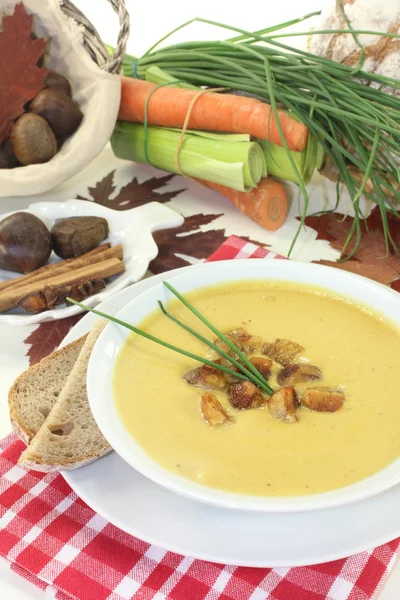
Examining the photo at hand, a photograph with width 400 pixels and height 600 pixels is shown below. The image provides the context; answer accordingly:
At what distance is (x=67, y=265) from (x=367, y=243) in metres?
0.90

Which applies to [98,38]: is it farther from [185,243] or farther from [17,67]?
[185,243]

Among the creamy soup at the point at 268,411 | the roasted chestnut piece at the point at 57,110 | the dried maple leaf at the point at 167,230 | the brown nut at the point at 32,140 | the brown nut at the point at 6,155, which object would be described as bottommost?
the dried maple leaf at the point at 167,230

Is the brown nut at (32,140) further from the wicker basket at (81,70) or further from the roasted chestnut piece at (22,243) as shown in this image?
the roasted chestnut piece at (22,243)

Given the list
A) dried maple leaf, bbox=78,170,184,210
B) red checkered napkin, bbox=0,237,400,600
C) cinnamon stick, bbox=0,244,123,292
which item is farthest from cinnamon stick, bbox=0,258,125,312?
red checkered napkin, bbox=0,237,400,600

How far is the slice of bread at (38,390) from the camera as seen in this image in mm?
1377

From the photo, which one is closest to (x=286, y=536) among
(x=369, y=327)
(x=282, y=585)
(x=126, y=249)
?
(x=282, y=585)

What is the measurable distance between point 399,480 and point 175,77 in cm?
183

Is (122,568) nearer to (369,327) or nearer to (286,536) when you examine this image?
(286,536)

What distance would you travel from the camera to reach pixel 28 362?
1.71m

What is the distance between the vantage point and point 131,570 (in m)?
1.16

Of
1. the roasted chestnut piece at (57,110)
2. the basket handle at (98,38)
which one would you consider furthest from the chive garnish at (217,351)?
the basket handle at (98,38)

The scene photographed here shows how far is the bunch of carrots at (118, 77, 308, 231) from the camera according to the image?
2160 millimetres

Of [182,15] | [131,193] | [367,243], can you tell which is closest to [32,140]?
[131,193]

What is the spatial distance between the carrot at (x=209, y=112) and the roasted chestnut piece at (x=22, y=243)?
0.68 meters
